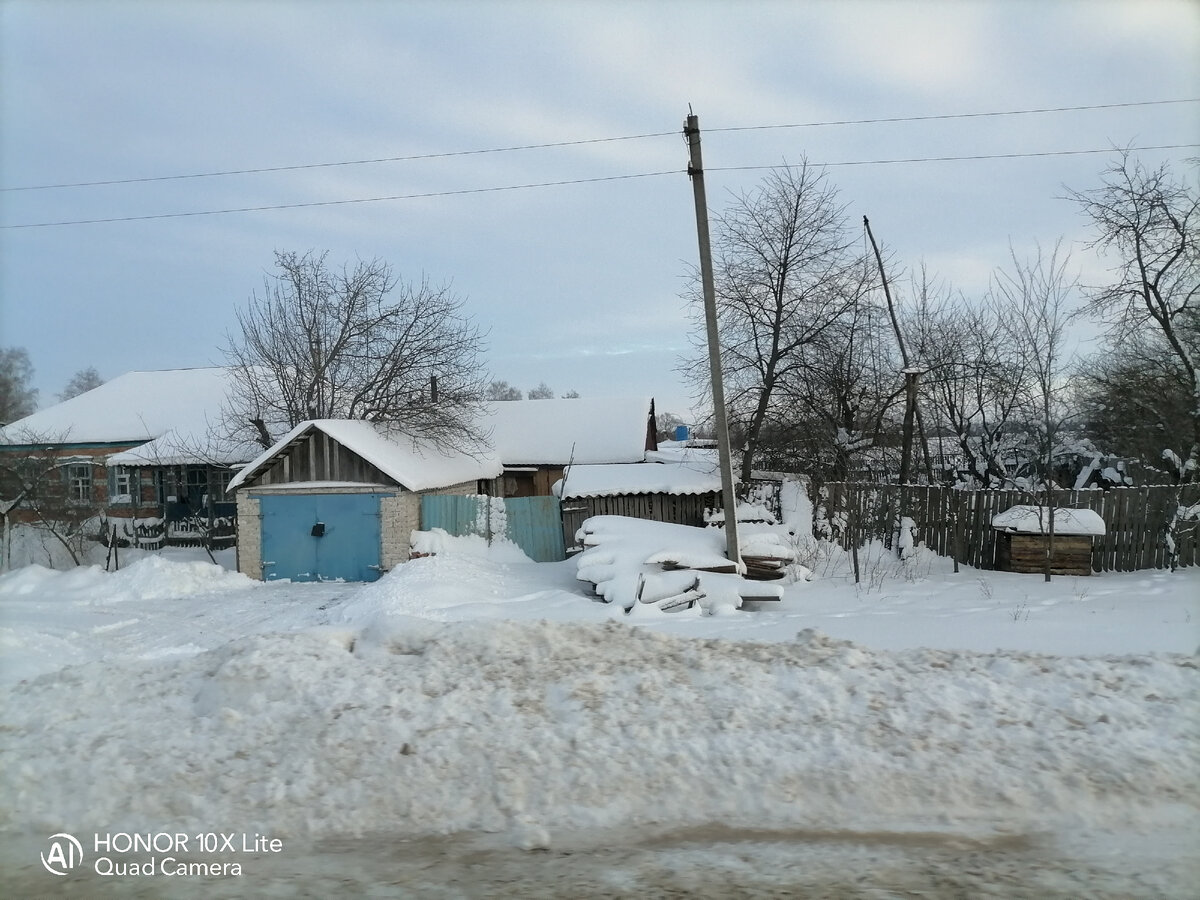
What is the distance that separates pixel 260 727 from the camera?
16.8 ft

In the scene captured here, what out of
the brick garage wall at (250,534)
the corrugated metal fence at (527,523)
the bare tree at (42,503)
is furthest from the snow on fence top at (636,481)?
the bare tree at (42,503)

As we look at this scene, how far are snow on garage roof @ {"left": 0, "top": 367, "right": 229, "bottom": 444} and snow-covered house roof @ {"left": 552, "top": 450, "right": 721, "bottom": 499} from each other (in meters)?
15.5

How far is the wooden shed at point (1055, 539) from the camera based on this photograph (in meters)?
12.6

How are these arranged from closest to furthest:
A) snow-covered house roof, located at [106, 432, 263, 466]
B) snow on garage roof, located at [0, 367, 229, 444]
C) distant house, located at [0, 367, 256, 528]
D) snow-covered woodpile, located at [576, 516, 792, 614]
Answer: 1. snow-covered woodpile, located at [576, 516, 792, 614]
2. snow-covered house roof, located at [106, 432, 263, 466]
3. distant house, located at [0, 367, 256, 528]
4. snow on garage roof, located at [0, 367, 229, 444]

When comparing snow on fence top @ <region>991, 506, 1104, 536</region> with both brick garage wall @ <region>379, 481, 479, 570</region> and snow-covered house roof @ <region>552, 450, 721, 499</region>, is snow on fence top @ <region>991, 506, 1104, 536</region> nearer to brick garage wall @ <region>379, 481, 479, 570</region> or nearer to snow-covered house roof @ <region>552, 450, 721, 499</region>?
snow-covered house roof @ <region>552, 450, 721, 499</region>

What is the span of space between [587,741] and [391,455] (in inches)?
504

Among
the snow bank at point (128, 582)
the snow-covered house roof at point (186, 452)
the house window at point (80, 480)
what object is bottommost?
the snow bank at point (128, 582)

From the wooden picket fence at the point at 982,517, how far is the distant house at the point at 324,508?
9.21 m

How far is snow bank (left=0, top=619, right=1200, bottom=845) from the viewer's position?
14.1ft

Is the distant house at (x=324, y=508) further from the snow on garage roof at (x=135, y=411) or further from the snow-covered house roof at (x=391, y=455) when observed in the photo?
the snow on garage roof at (x=135, y=411)

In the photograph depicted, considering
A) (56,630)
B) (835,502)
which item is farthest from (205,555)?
(835,502)

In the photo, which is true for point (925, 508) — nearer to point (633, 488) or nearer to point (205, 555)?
point (633, 488)

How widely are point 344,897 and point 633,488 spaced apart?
510 inches

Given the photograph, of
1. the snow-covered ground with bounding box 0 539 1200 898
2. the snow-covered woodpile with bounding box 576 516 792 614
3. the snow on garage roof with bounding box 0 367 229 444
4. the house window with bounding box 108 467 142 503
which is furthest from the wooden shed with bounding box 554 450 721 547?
the house window with bounding box 108 467 142 503
